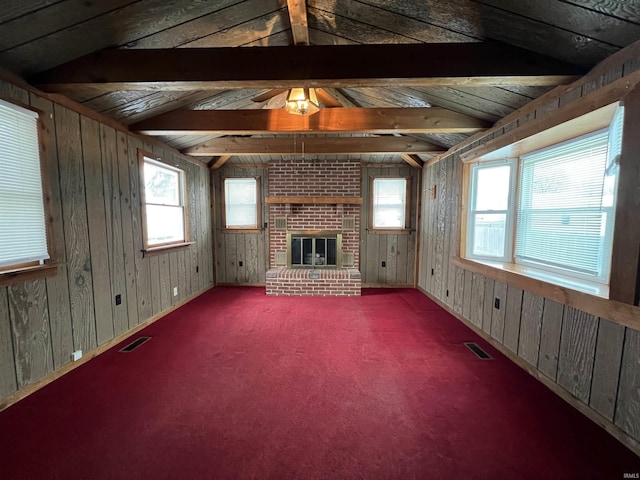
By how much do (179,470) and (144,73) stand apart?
7.98 feet

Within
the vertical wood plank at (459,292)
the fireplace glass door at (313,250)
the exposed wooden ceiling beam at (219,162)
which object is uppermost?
the exposed wooden ceiling beam at (219,162)

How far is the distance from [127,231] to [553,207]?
4203 mm

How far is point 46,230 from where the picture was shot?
2.03m

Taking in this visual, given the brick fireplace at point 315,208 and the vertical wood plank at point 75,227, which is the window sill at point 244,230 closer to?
the brick fireplace at point 315,208

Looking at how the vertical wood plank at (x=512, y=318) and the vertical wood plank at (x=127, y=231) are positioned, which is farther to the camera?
the vertical wood plank at (x=127, y=231)

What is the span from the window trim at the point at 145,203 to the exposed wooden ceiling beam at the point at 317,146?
0.51 meters

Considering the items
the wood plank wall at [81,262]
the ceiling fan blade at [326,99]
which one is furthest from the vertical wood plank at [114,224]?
the ceiling fan blade at [326,99]

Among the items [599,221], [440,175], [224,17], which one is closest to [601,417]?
[599,221]

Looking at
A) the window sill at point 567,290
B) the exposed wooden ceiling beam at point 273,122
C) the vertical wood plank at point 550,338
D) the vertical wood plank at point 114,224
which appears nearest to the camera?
the window sill at point 567,290

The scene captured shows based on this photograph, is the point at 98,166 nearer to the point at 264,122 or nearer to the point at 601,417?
the point at 264,122

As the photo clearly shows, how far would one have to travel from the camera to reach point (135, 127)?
2918mm

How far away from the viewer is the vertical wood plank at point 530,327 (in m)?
2.15

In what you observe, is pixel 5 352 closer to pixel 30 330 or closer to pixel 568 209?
pixel 30 330

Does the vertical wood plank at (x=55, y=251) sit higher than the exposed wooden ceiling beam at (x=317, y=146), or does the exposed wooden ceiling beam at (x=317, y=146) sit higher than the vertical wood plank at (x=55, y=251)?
the exposed wooden ceiling beam at (x=317, y=146)
